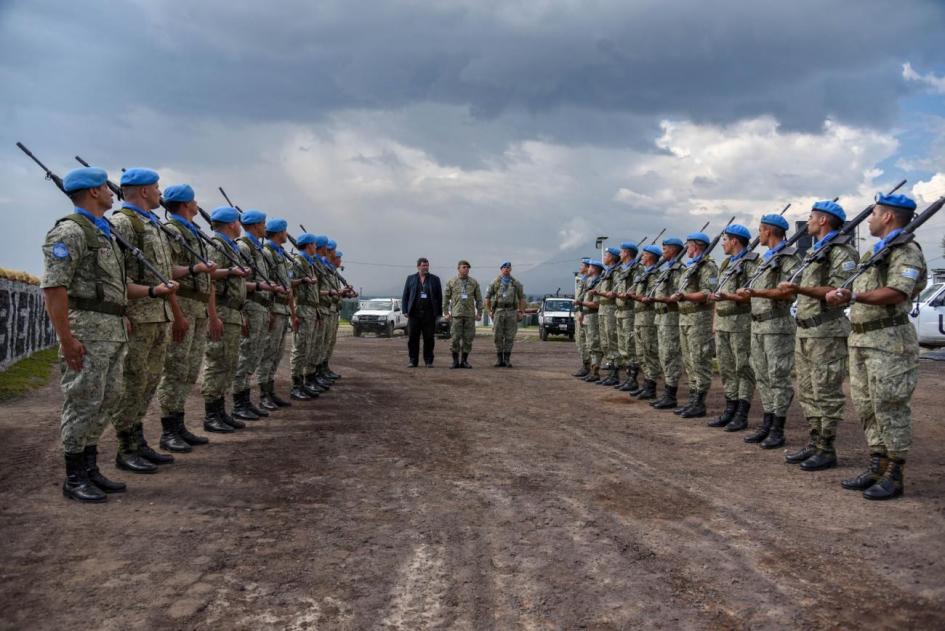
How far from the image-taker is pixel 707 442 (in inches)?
276

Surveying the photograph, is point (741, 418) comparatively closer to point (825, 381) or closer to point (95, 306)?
point (825, 381)

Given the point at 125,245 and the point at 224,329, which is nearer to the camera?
the point at 125,245

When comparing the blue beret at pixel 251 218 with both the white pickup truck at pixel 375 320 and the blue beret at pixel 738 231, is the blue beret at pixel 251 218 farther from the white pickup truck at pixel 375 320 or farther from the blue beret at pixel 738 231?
the white pickup truck at pixel 375 320

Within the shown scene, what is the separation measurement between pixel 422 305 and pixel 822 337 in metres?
9.47

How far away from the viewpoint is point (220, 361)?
700 cm

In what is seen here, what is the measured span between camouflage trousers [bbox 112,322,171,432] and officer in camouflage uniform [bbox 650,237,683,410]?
20.3 ft

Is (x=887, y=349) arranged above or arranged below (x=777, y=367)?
above

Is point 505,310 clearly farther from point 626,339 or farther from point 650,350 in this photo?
point 650,350

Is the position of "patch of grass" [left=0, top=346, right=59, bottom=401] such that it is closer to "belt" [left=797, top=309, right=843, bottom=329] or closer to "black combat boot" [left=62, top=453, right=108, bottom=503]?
"black combat boot" [left=62, top=453, right=108, bottom=503]

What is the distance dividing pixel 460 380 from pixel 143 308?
754 cm

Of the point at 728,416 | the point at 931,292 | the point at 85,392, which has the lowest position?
the point at 728,416

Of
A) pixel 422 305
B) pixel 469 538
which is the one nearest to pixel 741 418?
pixel 469 538

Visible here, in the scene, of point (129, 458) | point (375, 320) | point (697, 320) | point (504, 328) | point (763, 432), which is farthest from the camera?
point (375, 320)

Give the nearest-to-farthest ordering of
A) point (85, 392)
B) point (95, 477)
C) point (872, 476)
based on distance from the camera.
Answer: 1. point (85, 392)
2. point (95, 477)
3. point (872, 476)
